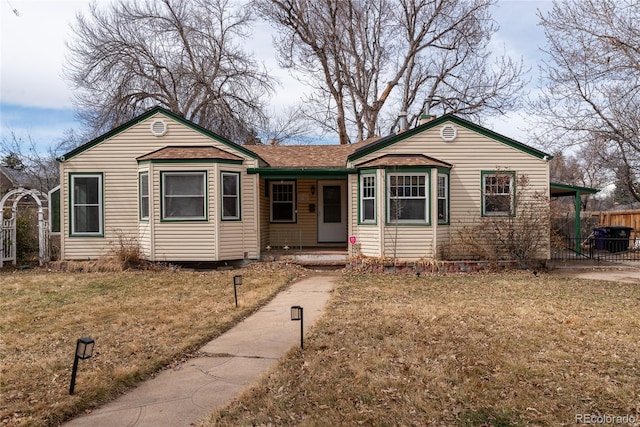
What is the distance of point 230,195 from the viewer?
12.7 metres

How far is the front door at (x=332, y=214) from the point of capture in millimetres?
15344

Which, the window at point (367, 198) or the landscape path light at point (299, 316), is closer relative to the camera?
the landscape path light at point (299, 316)

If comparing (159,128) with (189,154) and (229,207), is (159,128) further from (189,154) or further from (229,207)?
(229,207)

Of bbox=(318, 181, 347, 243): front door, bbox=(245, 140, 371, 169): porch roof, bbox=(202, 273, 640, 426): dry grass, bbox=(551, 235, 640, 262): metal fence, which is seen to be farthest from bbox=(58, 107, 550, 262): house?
bbox=(202, 273, 640, 426): dry grass

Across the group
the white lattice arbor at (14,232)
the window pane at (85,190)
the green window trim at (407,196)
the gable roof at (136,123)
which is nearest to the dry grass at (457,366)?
the green window trim at (407,196)

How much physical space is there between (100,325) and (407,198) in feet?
27.1

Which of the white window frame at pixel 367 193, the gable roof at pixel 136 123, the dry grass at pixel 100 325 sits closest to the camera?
the dry grass at pixel 100 325

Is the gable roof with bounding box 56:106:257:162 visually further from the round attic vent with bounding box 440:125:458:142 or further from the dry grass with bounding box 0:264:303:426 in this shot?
the round attic vent with bounding box 440:125:458:142

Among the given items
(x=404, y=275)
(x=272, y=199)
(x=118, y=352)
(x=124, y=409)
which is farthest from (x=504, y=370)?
(x=272, y=199)

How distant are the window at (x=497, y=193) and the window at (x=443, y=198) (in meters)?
1.18

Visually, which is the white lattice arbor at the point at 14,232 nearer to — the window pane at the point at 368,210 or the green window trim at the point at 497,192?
the window pane at the point at 368,210

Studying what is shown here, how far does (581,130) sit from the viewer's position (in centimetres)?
1545

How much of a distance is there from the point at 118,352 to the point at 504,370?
4.40m

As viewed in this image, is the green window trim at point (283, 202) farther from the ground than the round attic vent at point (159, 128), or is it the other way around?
the round attic vent at point (159, 128)
